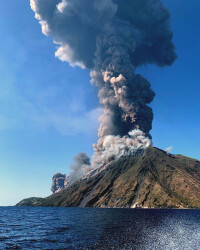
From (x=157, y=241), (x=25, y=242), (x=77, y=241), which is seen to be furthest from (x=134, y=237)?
(x=25, y=242)

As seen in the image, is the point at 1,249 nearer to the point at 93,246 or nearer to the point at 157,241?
the point at 93,246

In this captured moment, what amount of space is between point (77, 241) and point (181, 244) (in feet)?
71.7

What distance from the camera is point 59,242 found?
42.7m

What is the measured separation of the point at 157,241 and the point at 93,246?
579 inches

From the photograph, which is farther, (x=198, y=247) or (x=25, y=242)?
(x=25, y=242)

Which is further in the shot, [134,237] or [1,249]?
[134,237]

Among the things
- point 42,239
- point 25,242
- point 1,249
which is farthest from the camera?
point 42,239

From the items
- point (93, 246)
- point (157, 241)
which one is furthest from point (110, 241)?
point (157, 241)

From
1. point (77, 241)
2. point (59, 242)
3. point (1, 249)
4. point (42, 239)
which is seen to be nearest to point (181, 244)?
point (77, 241)

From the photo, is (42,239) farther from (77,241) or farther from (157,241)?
(157,241)

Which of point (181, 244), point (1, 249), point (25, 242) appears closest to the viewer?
point (1, 249)

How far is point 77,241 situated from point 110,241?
718 centimetres

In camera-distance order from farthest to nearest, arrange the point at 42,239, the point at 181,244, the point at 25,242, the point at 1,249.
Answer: the point at 42,239 < the point at 25,242 < the point at 181,244 < the point at 1,249

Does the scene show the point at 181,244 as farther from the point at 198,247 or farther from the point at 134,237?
the point at 134,237
